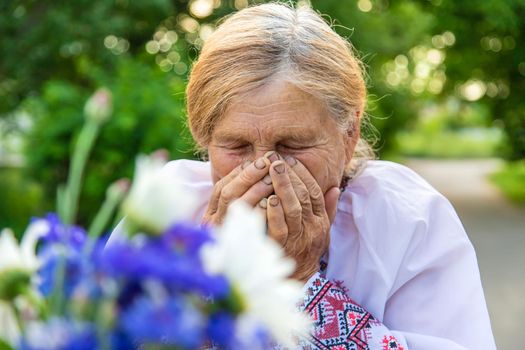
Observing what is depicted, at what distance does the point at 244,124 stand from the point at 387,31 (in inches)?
443

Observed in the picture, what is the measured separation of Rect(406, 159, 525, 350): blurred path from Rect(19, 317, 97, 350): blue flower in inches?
258

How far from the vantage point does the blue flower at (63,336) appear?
814 millimetres

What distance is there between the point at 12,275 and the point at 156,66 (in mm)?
7830

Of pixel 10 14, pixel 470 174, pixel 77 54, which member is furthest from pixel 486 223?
pixel 470 174

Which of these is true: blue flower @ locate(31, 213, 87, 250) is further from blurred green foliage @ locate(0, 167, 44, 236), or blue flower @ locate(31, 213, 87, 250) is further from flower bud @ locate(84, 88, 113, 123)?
blurred green foliage @ locate(0, 167, 44, 236)

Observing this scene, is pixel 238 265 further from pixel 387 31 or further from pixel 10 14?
pixel 387 31

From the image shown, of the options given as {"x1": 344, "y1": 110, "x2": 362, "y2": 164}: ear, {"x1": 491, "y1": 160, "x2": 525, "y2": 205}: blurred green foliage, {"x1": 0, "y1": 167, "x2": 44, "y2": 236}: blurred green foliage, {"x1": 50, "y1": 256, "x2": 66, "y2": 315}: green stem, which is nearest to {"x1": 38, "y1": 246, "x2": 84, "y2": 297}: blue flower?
{"x1": 50, "y1": 256, "x2": 66, "y2": 315}: green stem

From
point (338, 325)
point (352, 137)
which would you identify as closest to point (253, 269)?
point (338, 325)

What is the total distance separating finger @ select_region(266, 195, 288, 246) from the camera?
1943 millimetres

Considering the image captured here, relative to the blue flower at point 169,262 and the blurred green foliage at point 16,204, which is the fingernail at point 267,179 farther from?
the blurred green foliage at point 16,204

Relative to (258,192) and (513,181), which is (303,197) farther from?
(513,181)

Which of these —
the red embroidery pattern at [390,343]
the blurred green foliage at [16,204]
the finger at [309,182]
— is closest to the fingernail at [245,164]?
the finger at [309,182]

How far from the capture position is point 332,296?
1.84 metres

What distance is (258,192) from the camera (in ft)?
6.41
